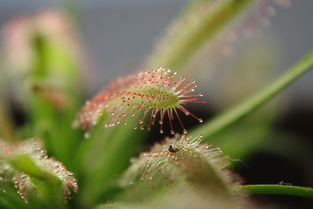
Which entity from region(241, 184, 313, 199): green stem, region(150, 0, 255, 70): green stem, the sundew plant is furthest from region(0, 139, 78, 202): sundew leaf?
region(150, 0, 255, 70): green stem

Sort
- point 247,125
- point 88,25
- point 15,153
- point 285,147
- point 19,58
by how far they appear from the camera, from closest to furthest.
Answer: point 15,153, point 19,58, point 247,125, point 285,147, point 88,25

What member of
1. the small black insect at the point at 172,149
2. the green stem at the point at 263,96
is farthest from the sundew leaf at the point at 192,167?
the green stem at the point at 263,96

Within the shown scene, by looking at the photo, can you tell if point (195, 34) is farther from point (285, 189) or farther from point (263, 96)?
point (285, 189)

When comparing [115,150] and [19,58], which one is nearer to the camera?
[115,150]

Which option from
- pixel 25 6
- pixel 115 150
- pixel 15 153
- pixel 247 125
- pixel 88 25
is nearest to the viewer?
pixel 15 153

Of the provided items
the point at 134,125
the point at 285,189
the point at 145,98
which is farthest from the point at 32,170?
the point at 134,125

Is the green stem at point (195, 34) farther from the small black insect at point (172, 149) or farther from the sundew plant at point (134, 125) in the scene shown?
the small black insect at point (172, 149)

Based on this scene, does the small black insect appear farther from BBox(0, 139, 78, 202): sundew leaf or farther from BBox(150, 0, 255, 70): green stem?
BBox(150, 0, 255, 70): green stem

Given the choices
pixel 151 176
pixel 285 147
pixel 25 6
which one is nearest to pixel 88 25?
pixel 25 6

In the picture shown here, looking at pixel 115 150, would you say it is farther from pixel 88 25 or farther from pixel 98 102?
pixel 88 25
